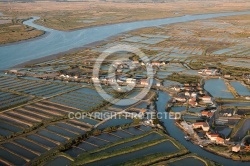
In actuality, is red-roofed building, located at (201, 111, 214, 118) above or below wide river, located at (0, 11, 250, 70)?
→ below

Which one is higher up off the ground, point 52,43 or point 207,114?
point 52,43

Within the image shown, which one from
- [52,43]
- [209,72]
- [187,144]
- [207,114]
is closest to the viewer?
[187,144]

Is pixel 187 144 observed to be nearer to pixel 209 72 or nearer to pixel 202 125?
pixel 202 125

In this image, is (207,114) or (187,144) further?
(207,114)

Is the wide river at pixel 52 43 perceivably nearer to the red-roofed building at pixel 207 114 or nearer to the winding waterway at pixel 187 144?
the winding waterway at pixel 187 144

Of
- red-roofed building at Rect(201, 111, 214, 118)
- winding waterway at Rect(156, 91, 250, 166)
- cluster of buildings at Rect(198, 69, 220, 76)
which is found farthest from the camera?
cluster of buildings at Rect(198, 69, 220, 76)

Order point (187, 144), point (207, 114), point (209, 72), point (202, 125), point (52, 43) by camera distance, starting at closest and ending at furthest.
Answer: point (187, 144) → point (202, 125) → point (207, 114) → point (209, 72) → point (52, 43)

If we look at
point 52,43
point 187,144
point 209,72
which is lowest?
point 187,144

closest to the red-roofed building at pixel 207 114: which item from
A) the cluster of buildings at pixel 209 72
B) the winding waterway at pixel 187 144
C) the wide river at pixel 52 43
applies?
the winding waterway at pixel 187 144

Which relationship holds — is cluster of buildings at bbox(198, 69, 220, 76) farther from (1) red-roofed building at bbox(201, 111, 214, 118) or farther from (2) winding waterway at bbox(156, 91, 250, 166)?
(1) red-roofed building at bbox(201, 111, 214, 118)

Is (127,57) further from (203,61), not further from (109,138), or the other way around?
(109,138)

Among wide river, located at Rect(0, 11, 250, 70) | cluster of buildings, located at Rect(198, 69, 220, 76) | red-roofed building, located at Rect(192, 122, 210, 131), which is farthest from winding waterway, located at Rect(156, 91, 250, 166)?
wide river, located at Rect(0, 11, 250, 70)

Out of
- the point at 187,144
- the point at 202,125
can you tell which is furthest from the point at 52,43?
the point at 187,144
